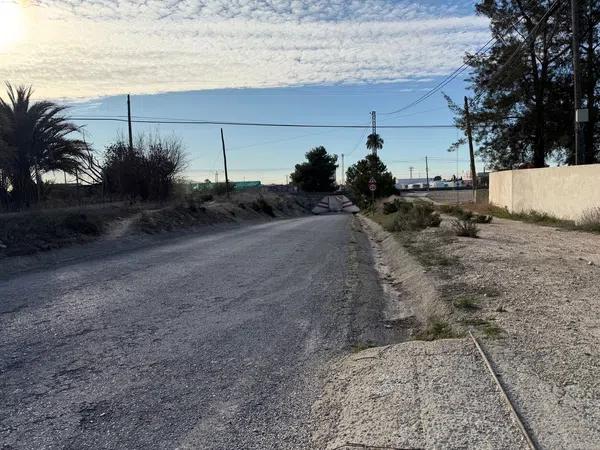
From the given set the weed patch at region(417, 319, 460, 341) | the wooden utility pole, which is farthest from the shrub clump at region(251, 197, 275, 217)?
the weed patch at region(417, 319, 460, 341)

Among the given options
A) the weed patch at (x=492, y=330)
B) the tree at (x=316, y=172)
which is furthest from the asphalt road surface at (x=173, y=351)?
the tree at (x=316, y=172)

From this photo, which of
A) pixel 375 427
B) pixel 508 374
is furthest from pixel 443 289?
pixel 375 427

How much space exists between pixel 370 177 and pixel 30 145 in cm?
4398

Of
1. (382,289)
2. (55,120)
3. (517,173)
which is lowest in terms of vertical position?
(382,289)

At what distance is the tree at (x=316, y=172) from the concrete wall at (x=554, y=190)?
77.3 meters

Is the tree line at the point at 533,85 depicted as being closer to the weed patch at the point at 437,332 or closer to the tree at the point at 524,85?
the tree at the point at 524,85

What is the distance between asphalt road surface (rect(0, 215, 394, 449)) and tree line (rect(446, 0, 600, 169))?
30.2m

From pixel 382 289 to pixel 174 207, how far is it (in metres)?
20.2

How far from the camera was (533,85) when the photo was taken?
38.7 m

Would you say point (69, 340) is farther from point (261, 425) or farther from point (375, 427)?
point (375, 427)

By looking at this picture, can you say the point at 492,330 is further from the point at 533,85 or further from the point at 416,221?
the point at 533,85

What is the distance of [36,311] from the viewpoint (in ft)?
28.2

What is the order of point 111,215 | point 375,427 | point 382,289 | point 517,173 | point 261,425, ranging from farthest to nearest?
point 517,173 → point 111,215 → point 382,289 → point 261,425 → point 375,427

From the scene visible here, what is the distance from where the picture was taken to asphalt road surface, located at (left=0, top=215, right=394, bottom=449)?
4527mm
